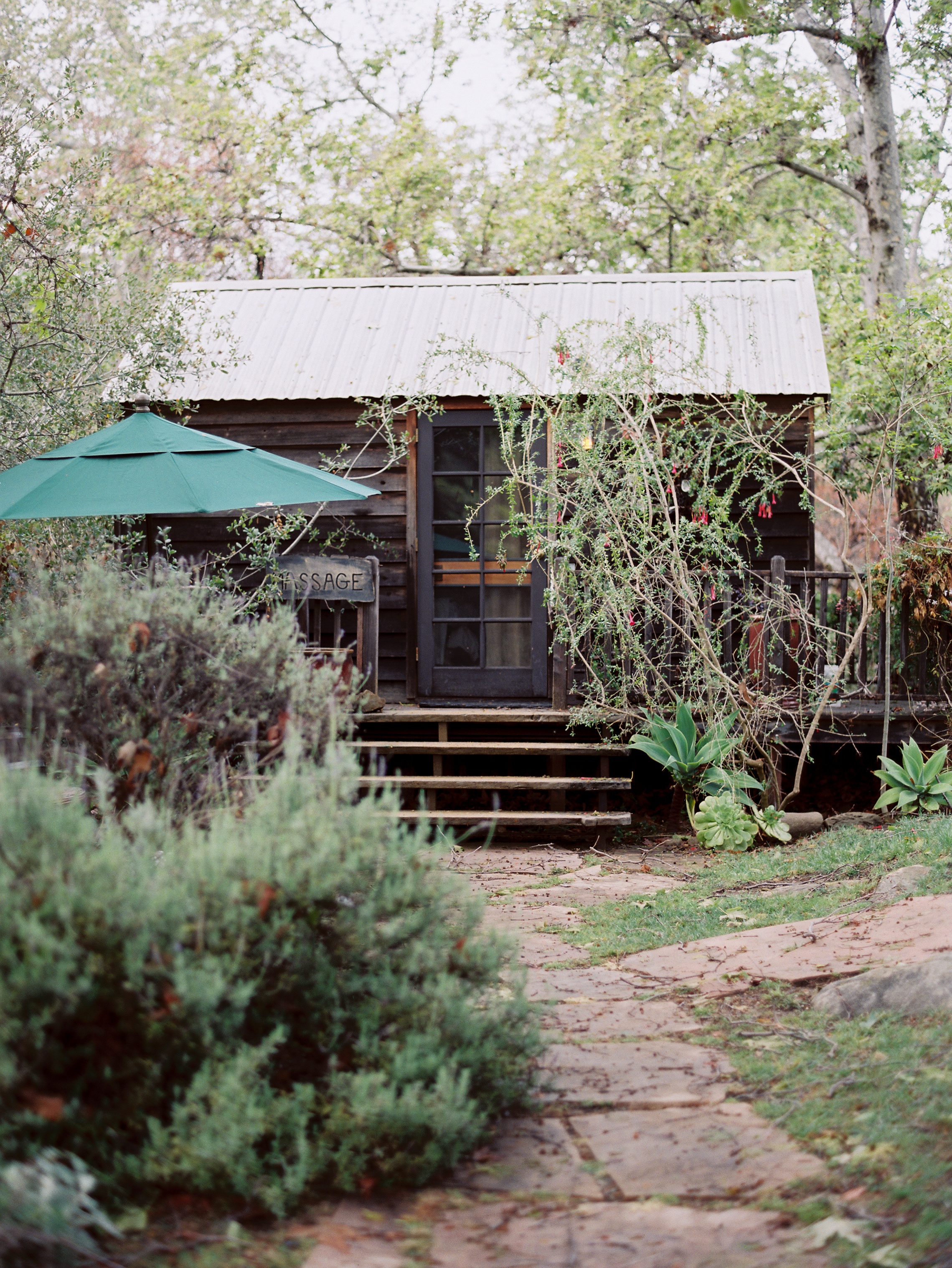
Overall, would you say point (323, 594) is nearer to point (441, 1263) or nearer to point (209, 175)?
Answer: point (441, 1263)

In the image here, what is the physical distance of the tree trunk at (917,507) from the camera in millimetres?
10664

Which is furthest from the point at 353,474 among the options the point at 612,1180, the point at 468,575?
the point at 612,1180

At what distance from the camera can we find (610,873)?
673cm

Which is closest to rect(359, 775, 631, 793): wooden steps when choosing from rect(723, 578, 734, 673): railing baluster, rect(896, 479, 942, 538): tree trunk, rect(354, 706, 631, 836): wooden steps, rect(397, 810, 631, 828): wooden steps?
rect(354, 706, 631, 836): wooden steps

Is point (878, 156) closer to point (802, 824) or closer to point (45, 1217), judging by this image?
point (802, 824)

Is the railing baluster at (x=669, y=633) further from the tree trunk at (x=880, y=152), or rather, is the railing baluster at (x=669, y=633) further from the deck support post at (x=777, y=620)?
the tree trunk at (x=880, y=152)

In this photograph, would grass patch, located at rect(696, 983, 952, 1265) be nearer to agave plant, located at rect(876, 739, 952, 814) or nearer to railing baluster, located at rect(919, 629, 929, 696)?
agave plant, located at rect(876, 739, 952, 814)

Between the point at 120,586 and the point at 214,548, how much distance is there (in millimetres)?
5321

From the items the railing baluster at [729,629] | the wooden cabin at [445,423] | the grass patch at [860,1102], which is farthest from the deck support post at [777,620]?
the grass patch at [860,1102]

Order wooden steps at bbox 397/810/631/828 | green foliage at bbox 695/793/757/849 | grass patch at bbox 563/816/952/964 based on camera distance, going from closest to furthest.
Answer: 1. grass patch at bbox 563/816/952/964
2. green foliage at bbox 695/793/757/849
3. wooden steps at bbox 397/810/631/828

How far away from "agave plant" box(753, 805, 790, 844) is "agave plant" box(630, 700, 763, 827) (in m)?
0.11

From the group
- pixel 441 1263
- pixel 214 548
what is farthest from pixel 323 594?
pixel 441 1263

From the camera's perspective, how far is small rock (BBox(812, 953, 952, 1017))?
3.65 meters

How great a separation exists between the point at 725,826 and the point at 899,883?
1.92 metres
